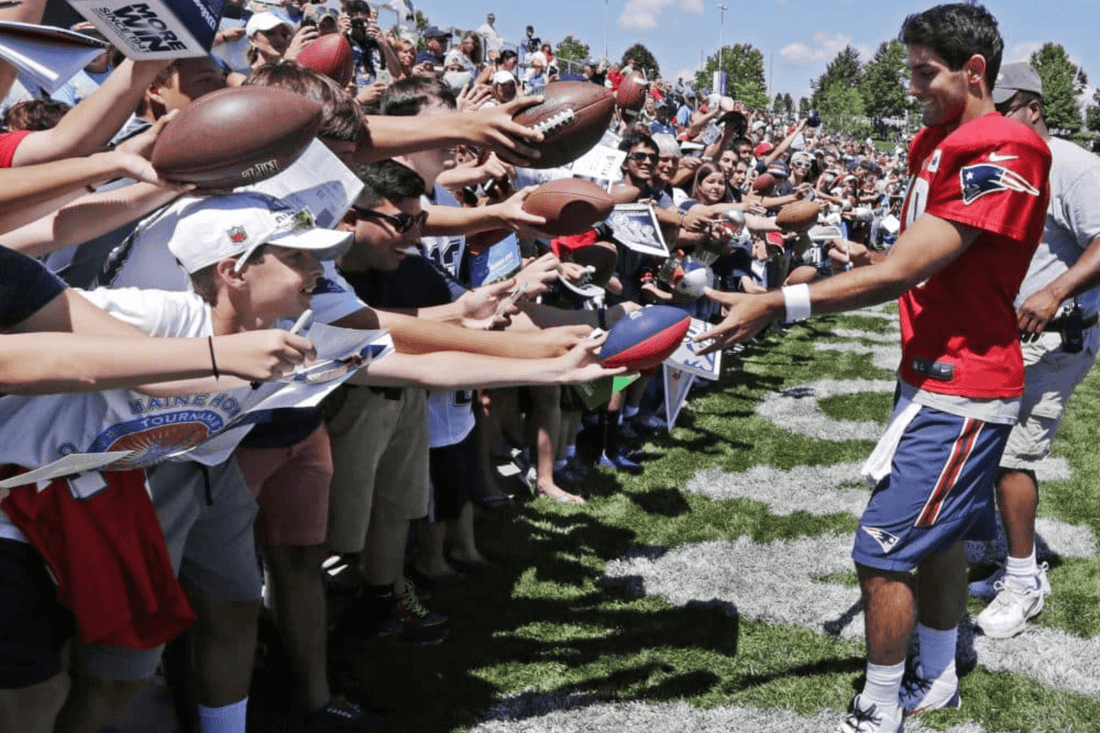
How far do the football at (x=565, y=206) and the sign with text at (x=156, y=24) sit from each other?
1.49 metres

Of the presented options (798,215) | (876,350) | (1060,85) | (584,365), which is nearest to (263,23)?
(798,215)

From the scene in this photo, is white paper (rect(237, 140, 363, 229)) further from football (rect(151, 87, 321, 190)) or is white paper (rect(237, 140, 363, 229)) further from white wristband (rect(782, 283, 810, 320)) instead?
white wristband (rect(782, 283, 810, 320))

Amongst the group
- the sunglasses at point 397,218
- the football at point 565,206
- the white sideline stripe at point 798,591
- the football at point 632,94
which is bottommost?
the white sideline stripe at point 798,591

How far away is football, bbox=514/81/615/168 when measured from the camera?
116 inches

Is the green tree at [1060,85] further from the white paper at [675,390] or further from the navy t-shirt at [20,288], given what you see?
the navy t-shirt at [20,288]

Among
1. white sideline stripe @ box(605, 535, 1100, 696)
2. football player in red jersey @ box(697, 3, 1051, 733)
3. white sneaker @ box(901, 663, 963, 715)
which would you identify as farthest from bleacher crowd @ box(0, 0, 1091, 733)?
white sneaker @ box(901, 663, 963, 715)

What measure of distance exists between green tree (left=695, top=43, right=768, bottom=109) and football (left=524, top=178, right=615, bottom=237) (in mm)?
50336

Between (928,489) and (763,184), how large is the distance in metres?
7.68

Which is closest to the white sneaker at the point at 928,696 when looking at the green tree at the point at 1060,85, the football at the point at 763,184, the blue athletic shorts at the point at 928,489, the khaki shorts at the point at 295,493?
the blue athletic shorts at the point at 928,489

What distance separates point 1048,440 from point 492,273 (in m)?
2.63

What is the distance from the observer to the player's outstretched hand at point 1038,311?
12.7 feet

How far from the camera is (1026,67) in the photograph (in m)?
4.62

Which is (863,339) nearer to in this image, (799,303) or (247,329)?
(799,303)

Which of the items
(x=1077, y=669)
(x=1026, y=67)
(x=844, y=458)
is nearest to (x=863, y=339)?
(x=844, y=458)
